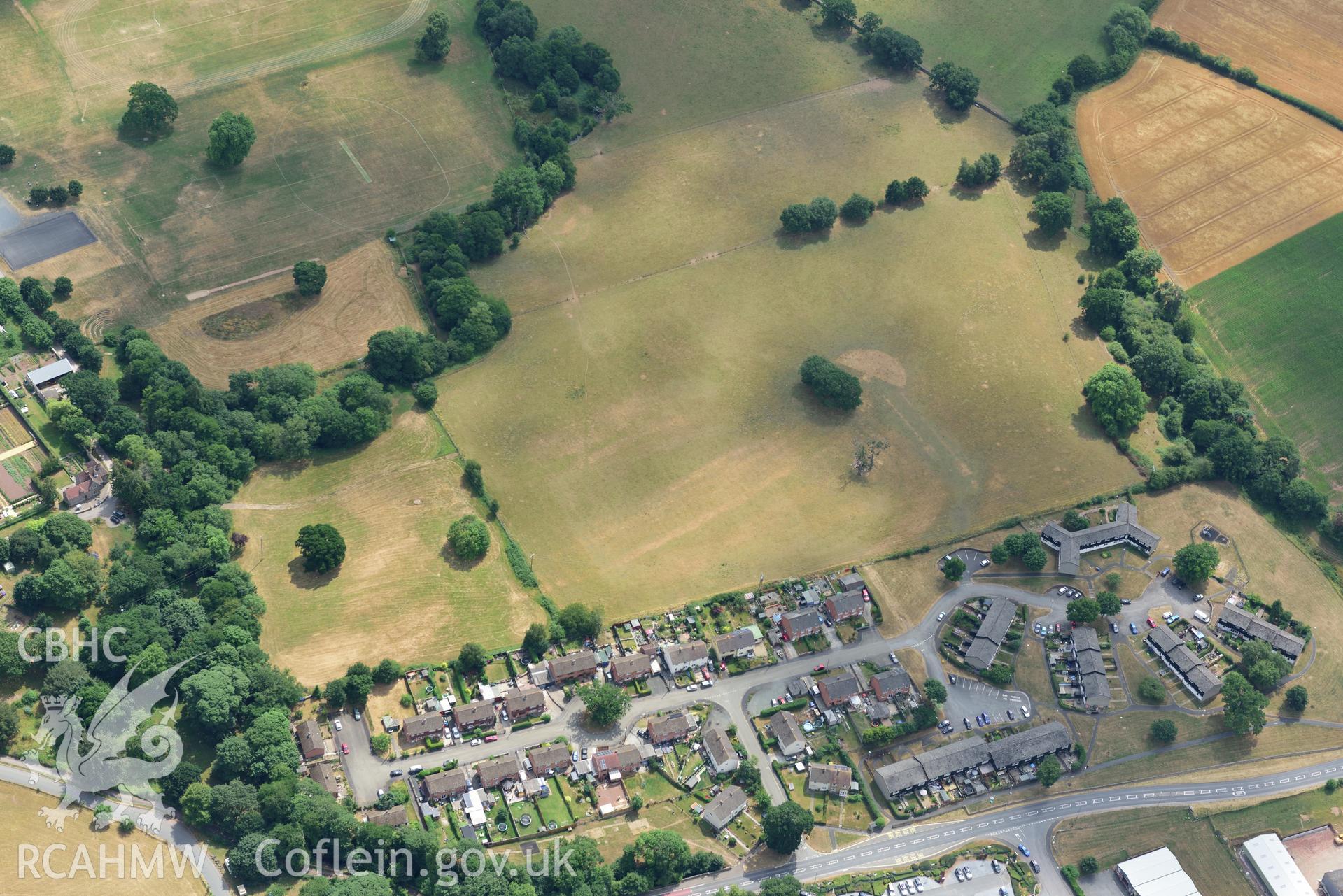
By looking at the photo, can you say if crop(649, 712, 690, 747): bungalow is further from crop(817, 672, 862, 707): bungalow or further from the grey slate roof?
the grey slate roof

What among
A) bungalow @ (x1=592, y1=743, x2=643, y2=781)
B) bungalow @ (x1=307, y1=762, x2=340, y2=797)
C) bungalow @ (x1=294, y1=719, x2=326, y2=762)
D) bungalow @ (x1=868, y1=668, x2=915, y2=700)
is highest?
bungalow @ (x1=868, y1=668, x2=915, y2=700)

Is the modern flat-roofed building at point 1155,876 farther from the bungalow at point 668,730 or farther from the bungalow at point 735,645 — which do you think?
the bungalow at point 668,730

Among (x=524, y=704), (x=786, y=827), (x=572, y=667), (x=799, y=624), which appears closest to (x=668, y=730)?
(x=572, y=667)

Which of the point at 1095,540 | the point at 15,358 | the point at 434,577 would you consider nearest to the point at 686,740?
the point at 434,577

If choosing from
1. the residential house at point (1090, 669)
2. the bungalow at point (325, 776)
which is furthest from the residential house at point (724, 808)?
the residential house at point (1090, 669)

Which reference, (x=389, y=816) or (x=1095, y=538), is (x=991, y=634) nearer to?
(x=1095, y=538)

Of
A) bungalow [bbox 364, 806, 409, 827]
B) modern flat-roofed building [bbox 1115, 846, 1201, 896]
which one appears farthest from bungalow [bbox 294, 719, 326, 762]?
modern flat-roofed building [bbox 1115, 846, 1201, 896]
